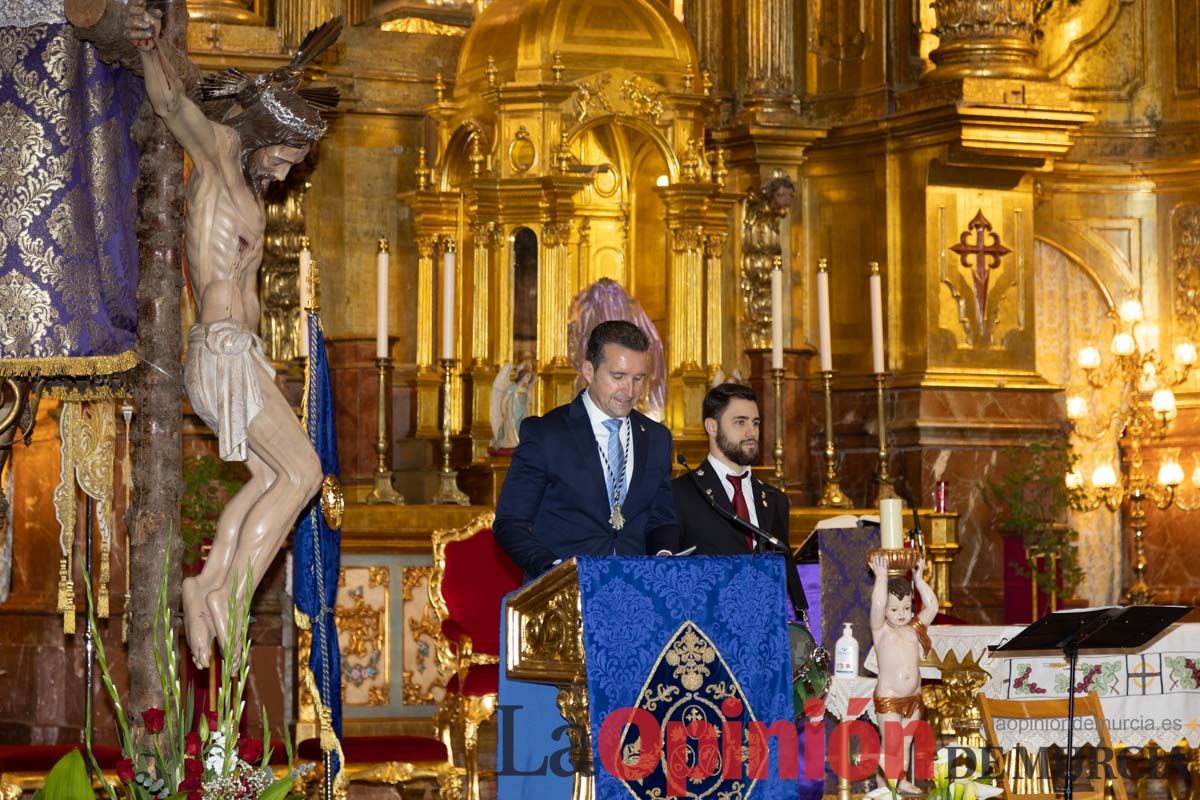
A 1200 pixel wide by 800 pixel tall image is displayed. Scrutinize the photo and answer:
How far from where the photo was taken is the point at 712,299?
11.2m

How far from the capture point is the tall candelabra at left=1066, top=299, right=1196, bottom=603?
11797 millimetres

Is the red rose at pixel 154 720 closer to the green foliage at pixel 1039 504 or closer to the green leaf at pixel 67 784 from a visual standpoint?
the green leaf at pixel 67 784

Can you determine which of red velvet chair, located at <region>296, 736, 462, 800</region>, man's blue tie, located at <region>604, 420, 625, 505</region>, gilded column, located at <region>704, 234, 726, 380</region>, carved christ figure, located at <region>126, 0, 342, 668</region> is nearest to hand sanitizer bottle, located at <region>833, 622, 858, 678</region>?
man's blue tie, located at <region>604, 420, 625, 505</region>

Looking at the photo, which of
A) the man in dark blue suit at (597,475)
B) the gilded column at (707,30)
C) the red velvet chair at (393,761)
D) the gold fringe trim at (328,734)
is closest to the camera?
the man in dark blue suit at (597,475)

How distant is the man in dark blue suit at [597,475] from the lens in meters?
6.36

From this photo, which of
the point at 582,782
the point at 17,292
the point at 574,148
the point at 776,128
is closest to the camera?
the point at 582,782

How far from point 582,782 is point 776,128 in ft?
22.1

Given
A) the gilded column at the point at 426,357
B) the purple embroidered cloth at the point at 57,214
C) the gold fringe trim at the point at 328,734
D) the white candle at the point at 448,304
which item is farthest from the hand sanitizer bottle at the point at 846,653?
the gilded column at the point at 426,357

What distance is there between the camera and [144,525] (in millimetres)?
6156

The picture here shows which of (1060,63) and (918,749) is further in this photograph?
(1060,63)

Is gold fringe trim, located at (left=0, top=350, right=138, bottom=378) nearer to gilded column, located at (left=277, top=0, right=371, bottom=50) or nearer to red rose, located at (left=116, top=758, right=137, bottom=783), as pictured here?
red rose, located at (left=116, top=758, right=137, bottom=783)

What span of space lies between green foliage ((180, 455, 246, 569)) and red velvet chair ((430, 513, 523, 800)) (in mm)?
994

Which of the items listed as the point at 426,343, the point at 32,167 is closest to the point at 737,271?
the point at 426,343

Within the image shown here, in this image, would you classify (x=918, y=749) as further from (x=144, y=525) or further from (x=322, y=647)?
(x=144, y=525)
